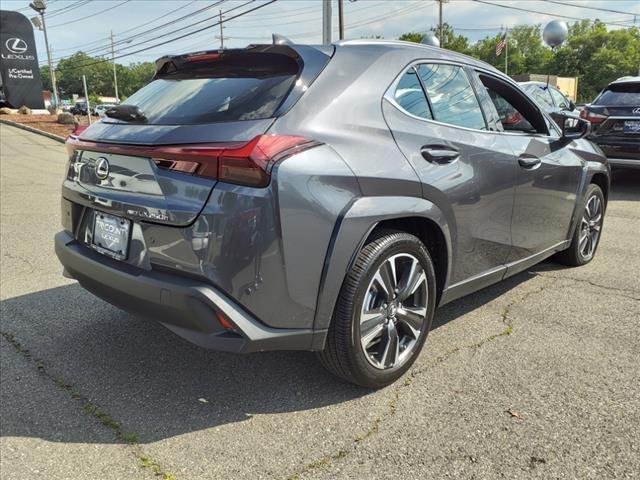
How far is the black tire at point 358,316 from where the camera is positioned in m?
2.52

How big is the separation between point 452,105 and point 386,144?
771 millimetres

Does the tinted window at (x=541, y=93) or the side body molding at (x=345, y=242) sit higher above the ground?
the tinted window at (x=541, y=93)

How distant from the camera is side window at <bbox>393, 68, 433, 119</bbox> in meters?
2.81

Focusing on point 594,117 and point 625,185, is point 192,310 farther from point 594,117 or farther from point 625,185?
point 625,185

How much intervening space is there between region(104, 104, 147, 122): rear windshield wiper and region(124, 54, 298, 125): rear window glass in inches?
1.3

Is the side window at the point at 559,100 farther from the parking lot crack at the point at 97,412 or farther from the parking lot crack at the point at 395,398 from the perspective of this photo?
the parking lot crack at the point at 97,412

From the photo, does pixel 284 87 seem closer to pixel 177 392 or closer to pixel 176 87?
pixel 176 87

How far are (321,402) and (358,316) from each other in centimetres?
52

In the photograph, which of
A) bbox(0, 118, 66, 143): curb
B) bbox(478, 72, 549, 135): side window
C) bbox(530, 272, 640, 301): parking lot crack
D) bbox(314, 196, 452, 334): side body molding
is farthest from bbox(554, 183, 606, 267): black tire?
bbox(0, 118, 66, 143): curb

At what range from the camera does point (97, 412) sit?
8.70 ft

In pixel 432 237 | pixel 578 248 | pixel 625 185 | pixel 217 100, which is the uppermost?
pixel 217 100

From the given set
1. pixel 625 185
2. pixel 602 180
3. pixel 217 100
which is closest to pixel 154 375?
pixel 217 100

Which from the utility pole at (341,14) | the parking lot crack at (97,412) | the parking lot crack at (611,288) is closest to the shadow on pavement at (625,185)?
the parking lot crack at (611,288)

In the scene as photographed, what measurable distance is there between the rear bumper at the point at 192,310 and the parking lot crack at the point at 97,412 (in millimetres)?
539
